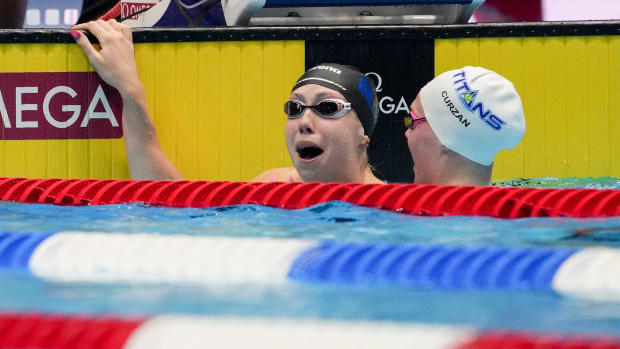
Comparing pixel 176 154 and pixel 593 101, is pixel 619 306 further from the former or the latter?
pixel 176 154

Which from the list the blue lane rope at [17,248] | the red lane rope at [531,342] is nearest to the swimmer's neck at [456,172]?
the blue lane rope at [17,248]

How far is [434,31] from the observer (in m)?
4.38

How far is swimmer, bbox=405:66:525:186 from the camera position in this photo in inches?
148

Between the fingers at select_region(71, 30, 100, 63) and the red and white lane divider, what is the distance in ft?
9.22

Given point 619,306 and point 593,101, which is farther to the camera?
point 593,101

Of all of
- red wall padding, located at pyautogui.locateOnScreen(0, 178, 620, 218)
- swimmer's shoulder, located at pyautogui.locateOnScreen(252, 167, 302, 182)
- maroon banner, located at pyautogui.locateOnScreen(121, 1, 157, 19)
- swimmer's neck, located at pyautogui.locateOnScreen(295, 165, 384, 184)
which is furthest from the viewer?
maroon banner, located at pyautogui.locateOnScreen(121, 1, 157, 19)

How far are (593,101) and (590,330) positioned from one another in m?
2.98

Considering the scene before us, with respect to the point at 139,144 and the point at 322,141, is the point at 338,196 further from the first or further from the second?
the point at 139,144

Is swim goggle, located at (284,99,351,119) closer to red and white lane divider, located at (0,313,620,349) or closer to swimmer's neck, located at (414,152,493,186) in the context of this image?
swimmer's neck, located at (414,152,493,186)

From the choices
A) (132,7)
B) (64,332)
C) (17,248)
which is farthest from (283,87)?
(64,332)

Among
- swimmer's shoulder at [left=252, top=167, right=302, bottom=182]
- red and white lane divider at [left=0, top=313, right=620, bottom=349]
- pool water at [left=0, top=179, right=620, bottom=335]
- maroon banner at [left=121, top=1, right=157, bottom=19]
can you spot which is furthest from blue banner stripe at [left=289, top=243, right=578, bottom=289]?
maroon banner at [left=121, top=1, right=157, bottom=19]

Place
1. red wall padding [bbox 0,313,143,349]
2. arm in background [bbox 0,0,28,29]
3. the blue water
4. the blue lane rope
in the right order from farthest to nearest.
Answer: arm in background [bbox 0,0,28,29]
the blue lane rope
the blue water
red wall padding [bbox 0,313,143,349]

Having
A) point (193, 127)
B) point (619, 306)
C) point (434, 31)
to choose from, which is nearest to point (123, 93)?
point (193, 127)

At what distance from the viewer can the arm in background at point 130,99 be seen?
4.29m
